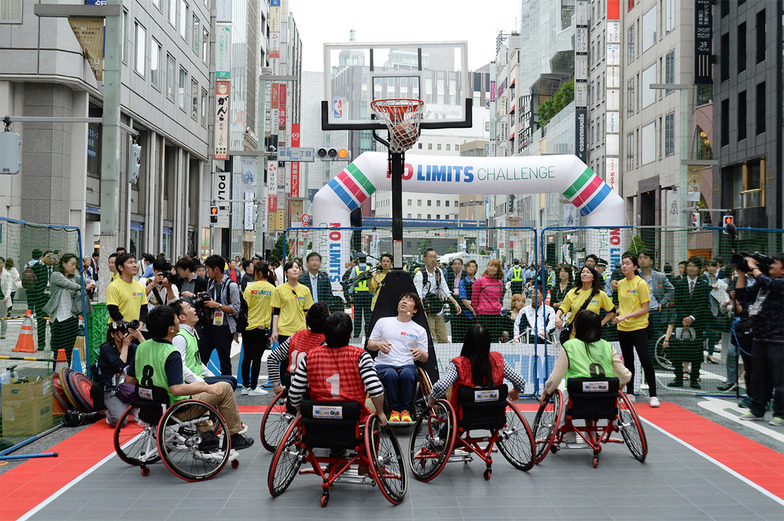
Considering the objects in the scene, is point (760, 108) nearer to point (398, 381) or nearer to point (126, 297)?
point (398, 381)

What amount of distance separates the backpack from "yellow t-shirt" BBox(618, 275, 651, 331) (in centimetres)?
751

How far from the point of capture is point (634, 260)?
991cm

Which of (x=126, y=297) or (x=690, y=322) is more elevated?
(x=126, y=297)

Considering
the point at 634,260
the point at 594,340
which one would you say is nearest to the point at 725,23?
the point at 634,260

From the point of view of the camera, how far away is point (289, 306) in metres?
10.0

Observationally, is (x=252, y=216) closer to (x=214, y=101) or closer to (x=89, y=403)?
(x=214, y=101)

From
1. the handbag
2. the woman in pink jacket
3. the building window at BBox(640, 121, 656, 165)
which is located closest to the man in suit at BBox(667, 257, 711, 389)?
the handbag

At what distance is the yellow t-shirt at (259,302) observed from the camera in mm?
10406

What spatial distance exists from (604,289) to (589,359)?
4.62 m

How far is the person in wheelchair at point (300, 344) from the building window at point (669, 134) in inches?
1439

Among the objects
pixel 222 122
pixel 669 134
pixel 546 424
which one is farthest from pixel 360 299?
pixel 669 134

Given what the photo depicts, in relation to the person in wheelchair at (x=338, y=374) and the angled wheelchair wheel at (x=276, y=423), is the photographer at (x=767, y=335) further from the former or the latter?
the angled wheelchair wheel at (x=276, y=423)

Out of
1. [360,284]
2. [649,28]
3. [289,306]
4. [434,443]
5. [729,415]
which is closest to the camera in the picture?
[434,443]

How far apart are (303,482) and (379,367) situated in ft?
5.04
